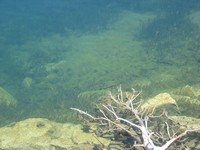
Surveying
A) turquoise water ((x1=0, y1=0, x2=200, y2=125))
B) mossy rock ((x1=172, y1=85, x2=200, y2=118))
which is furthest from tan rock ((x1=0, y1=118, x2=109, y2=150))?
mossy rock ((x1=172, y1=85, x2=200, y2=118))

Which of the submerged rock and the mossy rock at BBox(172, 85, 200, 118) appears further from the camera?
the mossy rock at BBox(172, 85, 200, 118)

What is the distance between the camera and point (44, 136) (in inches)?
250

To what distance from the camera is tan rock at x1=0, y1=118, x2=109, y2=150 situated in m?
6.11

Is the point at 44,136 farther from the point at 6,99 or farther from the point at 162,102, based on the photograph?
the point at 6,99

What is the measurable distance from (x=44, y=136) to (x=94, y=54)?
6.98 meters

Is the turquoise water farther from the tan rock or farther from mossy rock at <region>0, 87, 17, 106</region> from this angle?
the tan rock

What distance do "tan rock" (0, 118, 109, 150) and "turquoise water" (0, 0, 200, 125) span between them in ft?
4.63

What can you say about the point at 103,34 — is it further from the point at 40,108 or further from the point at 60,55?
the point at 40,108

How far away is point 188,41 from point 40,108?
670cm

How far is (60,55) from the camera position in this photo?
13562mm

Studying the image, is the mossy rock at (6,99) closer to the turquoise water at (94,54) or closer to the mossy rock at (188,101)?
the turquoise water at (94,54)

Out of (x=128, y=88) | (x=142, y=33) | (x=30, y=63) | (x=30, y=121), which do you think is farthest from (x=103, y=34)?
(x=30, y=121)

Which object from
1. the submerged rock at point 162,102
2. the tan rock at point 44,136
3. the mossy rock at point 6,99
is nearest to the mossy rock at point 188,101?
the submerged rock at point 162,102

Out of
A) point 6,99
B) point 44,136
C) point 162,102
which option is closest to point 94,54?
point 6,99
